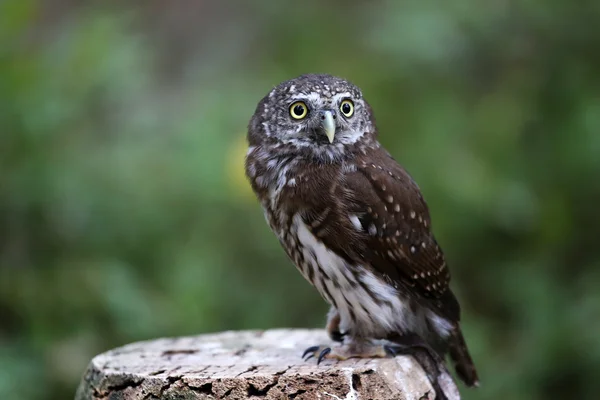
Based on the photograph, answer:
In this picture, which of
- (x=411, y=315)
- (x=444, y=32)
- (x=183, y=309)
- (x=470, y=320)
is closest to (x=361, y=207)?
(x=411, y=315)

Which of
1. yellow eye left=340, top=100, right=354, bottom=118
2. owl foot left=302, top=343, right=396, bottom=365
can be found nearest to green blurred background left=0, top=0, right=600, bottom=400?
owl foot left=302, top=343, right=396, bottom=365

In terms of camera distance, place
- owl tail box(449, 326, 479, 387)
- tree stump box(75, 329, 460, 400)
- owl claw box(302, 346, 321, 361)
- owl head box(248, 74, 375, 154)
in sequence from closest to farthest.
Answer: tree stump box(75, 329, 460, 400) → owl claw box(302, 346, 321, 361) → owl head box(248, 74, 375, 154) → owl tail box(449, 326, 479, 387)

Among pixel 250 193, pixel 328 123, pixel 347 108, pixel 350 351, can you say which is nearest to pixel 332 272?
pixel 350 351

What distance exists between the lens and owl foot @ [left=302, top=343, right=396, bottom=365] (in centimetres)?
323

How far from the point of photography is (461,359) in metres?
3.65

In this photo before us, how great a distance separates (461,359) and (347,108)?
1124mm

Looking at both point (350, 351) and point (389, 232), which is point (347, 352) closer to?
point (350, 351)

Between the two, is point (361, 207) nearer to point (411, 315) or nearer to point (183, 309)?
point (411, 315)

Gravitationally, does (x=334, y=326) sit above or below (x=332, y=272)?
below

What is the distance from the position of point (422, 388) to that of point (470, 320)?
88.8 inches

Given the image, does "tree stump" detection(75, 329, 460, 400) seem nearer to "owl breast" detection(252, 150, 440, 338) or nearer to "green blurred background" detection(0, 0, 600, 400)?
"owl breast" detection(252, 150, 440, 338)

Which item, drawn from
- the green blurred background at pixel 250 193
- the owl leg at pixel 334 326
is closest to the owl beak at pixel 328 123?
the owl leg at pixel 334 326

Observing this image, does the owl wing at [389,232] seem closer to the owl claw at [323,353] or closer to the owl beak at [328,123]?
the owl beak at [328,123]

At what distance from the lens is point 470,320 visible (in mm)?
5316
